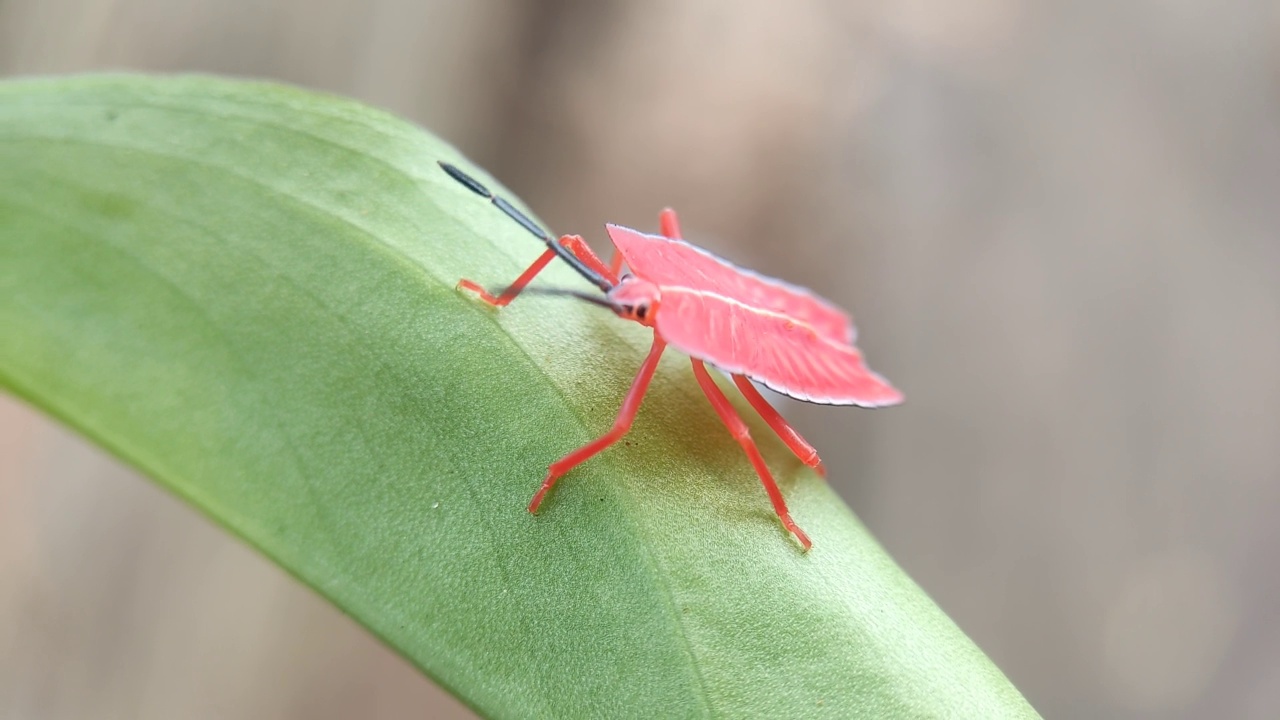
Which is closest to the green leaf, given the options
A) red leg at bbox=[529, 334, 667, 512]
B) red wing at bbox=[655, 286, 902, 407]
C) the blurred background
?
red leg at bbox=[529, 334, 667, 512]

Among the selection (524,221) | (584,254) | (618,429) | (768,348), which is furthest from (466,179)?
(768,348)

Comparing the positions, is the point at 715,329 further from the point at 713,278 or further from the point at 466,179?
the point at 466,179

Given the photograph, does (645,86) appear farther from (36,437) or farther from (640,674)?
(640,674)

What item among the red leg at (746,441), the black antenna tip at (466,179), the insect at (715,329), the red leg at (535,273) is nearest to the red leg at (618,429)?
the insect at (715,329)

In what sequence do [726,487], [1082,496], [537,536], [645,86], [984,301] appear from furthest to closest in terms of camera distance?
[645,86]
[984,301]
[1082,496]
[726,487]
[537,536]

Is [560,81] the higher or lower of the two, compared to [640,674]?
higher

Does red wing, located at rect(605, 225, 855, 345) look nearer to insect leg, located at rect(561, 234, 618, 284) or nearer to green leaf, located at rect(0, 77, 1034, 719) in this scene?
insect leg, located at rect(561, 234, 618, 284)

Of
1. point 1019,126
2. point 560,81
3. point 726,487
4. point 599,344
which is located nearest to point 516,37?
point 560,81

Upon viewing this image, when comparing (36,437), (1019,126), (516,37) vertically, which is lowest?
(36,437)
